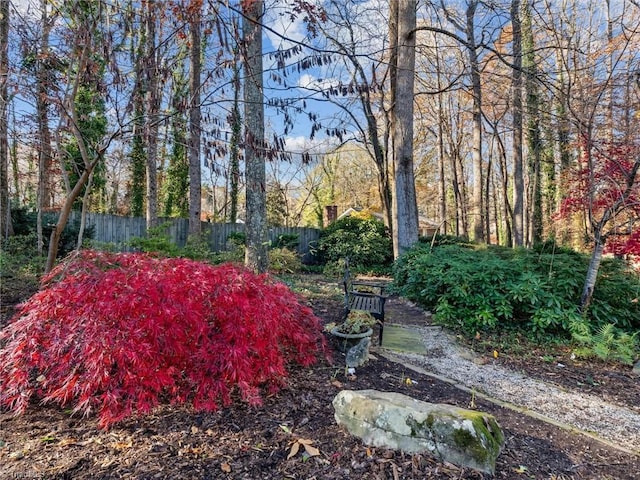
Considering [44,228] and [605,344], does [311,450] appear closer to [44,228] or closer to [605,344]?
[605,344]

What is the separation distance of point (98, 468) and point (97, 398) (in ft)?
1.43

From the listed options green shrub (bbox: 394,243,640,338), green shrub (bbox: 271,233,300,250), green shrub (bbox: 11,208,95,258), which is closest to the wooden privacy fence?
green shrub (bbox: 271,233,300,250)

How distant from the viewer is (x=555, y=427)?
7.68ft

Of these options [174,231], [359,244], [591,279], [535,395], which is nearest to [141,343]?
[535,395]

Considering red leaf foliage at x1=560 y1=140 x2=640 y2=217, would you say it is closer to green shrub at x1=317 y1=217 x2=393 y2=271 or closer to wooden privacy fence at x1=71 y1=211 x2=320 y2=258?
green shrub at x1=317 y1=217 x2=393 y2=271

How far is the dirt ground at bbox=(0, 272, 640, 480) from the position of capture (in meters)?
1.66

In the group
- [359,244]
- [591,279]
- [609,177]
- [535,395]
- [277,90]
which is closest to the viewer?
[277,90]

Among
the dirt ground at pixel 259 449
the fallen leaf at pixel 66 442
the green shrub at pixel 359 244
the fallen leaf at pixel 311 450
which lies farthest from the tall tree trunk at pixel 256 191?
the green shrub at pixel 359 244

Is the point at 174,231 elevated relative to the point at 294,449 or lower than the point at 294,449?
elevated

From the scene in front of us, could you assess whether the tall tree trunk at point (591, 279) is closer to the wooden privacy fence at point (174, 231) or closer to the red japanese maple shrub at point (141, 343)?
the red japanese maple shrub at point (141, 343)

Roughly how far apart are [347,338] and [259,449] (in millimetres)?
1543

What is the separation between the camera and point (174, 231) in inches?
445

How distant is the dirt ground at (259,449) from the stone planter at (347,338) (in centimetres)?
69

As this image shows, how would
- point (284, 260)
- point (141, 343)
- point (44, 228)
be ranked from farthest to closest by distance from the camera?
1. point (284, 260)
2. point (44, 228)
3. point (141, 343)
